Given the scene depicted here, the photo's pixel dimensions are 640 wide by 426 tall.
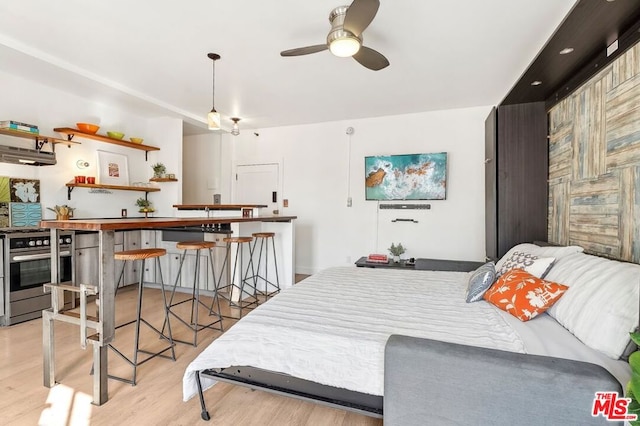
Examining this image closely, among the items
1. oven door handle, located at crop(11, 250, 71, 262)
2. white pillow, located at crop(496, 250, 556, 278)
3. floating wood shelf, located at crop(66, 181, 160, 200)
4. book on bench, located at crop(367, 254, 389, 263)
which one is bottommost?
book on bench, located at crop(367, 254, 389, 263)

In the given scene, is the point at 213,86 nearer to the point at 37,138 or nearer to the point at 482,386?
the point at 37,138

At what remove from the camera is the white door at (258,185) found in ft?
18.8

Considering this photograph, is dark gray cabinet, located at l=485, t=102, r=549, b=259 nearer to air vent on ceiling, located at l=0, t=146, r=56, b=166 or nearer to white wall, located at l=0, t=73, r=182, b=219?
white wall, located at l=0, t=73, r=182, b=219

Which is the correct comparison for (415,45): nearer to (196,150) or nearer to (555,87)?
(555,87)

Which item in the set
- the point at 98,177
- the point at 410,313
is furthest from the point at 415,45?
the point at 98,177

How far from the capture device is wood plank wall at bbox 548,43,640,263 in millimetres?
1881

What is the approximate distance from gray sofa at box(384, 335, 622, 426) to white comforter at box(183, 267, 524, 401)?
16 cm

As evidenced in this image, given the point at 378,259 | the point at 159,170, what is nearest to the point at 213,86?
the point at 159,170

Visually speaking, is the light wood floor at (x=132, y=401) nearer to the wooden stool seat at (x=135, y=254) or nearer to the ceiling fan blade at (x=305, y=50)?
the wooden stool seat at (x=135, y=254)

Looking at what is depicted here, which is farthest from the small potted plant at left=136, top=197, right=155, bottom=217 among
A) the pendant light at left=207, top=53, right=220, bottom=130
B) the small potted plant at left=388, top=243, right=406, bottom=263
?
the small potted plant at left=388, top=243, right=406, bottom=263

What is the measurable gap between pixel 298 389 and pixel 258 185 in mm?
4697

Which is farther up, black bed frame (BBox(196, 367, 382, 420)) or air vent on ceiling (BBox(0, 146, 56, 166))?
air vent on ceiling (BBox(0, 146, 56, 166))

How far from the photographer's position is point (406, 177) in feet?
15.8

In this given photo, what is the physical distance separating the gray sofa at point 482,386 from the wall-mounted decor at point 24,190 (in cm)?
447
